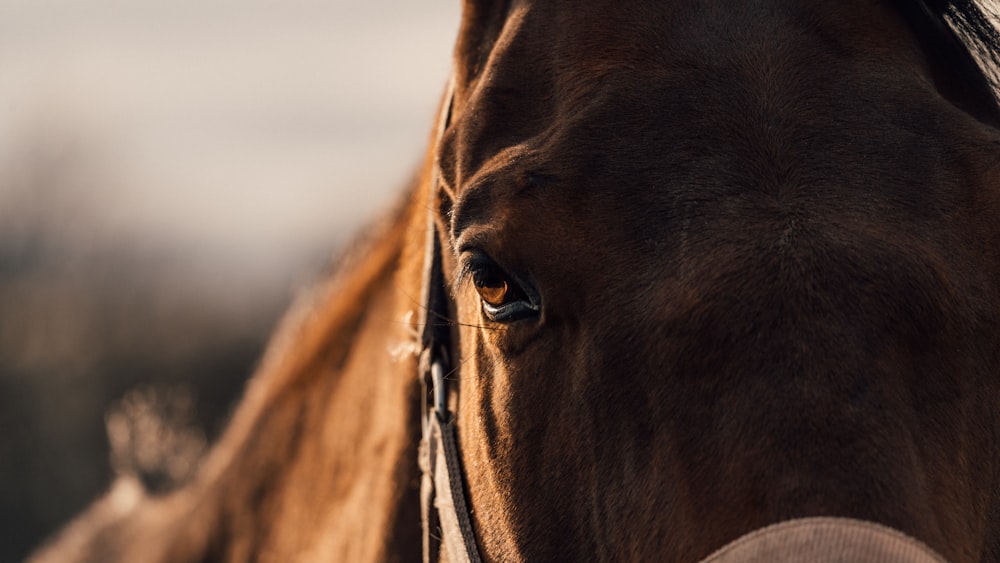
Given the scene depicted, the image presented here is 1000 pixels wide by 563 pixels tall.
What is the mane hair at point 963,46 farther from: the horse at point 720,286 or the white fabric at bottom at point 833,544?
the white fabric at bottom at point 833,544

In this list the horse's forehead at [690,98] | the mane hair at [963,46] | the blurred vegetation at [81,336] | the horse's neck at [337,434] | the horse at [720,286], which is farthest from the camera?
the blurred vegetation at [81,336]

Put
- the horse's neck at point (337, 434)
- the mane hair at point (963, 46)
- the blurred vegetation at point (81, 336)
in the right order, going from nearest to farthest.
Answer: the mane hair at point (963, 46), the horse's neck at point (337, 434), the blurred vegetation at point (81, 336)

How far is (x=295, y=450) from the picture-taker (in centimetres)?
322

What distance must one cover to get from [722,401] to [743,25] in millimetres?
715

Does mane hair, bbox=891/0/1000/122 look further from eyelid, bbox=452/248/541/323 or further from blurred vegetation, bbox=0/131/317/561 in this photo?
blurred vegetation, bbox=0/131/317/561

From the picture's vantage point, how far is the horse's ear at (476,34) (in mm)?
2246

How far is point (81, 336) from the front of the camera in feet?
49.9

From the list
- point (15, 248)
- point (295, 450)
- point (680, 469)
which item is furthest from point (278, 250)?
point (680, 469)

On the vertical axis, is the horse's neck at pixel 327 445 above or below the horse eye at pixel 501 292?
below

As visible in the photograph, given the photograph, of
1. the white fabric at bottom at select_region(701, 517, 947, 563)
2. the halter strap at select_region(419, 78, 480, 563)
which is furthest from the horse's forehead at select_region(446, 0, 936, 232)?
the white fabric at bottom at select_region(701, 517, 947, 563)

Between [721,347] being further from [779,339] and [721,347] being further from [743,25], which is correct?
[743,25]

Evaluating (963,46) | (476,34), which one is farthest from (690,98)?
(476,34)

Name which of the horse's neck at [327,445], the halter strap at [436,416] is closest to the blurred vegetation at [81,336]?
the horse's neck at [327,445]

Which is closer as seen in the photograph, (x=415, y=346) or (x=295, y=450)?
(x=415, y=346)
